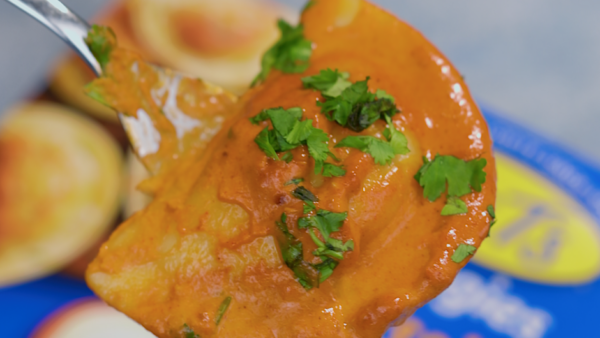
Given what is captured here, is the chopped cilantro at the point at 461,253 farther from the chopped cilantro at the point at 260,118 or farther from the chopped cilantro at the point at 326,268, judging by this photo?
the chopped cilantro at the point at 260,118

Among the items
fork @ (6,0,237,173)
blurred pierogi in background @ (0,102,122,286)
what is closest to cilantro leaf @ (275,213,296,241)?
fork @ (6,0,237,173)

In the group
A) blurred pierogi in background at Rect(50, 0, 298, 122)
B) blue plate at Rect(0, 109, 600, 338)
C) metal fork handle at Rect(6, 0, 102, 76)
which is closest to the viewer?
Result: metal fork handle at Rect(6, 0, 102, 76)

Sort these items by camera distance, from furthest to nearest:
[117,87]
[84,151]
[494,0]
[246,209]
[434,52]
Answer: [494,0]
[84,151]
[117,87]
[434,52]
[246,209]

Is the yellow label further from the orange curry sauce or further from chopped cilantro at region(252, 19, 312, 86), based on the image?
chopped cilantro at region(252, 19, 312, 86)

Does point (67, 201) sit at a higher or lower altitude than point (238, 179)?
lower

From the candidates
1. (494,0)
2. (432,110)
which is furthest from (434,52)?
(494,0)

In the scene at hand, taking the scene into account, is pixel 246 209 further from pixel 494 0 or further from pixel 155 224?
pixel 494 0

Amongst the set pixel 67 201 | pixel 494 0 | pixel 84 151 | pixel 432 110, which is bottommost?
pixel 67 201
